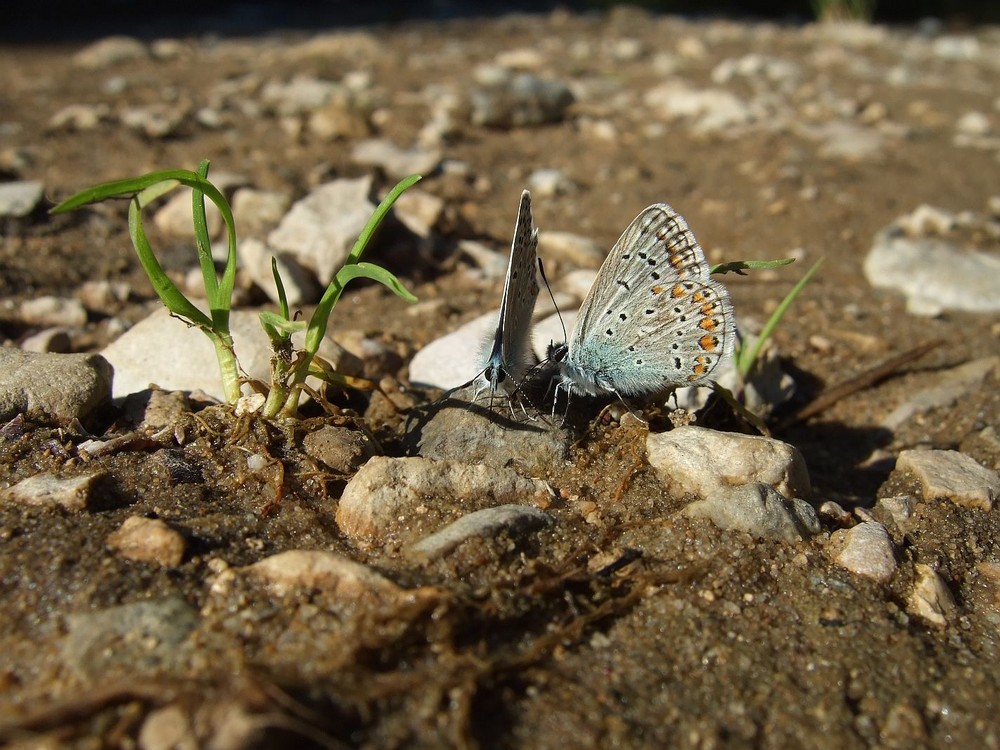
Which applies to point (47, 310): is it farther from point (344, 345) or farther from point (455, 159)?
point (455, 159)

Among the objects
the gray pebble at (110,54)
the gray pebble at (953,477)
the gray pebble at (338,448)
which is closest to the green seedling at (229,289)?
the gray pebble at (338,448)

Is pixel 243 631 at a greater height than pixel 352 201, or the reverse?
pixel 352 201

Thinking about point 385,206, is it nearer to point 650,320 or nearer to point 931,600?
point 650,320

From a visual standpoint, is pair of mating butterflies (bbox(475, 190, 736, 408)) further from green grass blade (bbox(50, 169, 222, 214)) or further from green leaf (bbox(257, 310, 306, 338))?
green grass blade (bbox(50, 169, 222, 214))

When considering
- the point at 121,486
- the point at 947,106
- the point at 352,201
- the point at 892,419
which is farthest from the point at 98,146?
the point at 947,106

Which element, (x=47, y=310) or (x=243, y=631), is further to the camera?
(x=47, y=310)

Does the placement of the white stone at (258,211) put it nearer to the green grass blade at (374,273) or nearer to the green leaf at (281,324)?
the green leaf at (281,324)

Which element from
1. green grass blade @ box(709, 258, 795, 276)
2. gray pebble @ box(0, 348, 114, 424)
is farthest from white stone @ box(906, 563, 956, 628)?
gray pebble @ box(0, 348, 114, 424)
